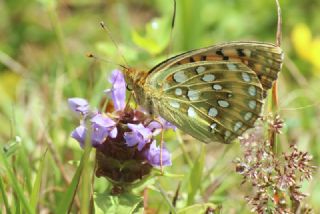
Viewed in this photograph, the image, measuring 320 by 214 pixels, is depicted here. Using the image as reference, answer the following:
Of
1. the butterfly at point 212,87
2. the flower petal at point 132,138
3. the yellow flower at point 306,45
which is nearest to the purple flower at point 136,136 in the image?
the flower petal at point 132,138

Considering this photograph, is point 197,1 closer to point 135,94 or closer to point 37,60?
point 37,60

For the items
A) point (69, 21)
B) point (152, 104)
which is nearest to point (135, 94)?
point (152, 104)

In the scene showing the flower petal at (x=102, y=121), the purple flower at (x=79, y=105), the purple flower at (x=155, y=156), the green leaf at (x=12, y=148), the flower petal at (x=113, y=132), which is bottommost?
the purple flower at (x=155, y=156)

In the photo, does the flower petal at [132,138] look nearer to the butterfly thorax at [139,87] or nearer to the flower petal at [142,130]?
the flower petal at [142,130]

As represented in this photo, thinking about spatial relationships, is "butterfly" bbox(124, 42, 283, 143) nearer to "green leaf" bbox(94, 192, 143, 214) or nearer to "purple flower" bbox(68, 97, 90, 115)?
"purple flower" bbox(68, 97, 90, 115)

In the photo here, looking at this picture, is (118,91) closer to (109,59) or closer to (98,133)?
(98,133)

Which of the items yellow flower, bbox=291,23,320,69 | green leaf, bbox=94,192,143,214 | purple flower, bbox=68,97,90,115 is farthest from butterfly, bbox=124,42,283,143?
yellow flower, bbox=291,23,320,69

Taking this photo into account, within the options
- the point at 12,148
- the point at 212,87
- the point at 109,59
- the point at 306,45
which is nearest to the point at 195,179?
the point at 212,87
